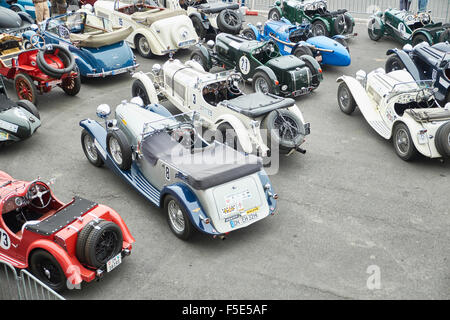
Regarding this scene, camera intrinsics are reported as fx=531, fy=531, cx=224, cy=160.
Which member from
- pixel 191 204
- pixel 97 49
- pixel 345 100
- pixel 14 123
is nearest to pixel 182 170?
pixel 191 204

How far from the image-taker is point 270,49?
13.3 metres

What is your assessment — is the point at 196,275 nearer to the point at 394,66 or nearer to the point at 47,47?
the point at 47,47

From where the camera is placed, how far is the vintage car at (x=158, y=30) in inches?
590

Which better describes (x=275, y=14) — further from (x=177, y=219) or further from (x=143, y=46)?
(x=177, y=219)

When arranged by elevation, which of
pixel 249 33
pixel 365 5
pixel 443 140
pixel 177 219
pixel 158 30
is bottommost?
pixel 365 5

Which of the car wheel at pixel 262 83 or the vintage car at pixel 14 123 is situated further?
the car wheel at pixel 262 83

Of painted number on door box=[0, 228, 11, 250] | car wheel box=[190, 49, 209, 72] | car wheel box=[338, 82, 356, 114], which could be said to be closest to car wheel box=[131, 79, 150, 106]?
car wheel box=[190, 49, 209, 72]

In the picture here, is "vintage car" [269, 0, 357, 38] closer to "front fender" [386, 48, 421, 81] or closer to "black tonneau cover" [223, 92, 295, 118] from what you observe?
"front fender" [386, 48, 421, 81]

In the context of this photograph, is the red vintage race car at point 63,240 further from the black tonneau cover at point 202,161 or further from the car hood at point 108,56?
A: the car hood at point 108,56

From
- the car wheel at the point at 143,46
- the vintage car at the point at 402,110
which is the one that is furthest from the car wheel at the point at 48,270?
the car wheel at the point at 143,46

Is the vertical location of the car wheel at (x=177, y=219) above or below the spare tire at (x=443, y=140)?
above

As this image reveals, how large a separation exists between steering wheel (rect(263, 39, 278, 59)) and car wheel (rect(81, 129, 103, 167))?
542 centimetres

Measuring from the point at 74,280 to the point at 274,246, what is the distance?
9.36 ft

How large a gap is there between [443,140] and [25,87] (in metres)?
9.11
